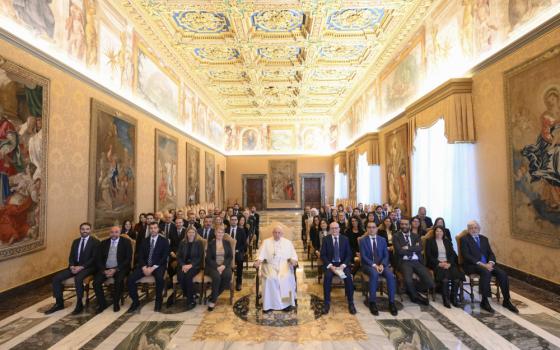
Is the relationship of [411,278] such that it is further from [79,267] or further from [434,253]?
[79,267]

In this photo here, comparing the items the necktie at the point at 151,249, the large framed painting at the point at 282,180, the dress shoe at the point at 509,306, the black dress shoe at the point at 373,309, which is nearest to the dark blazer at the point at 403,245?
the black dress shoe at the point at 373,309

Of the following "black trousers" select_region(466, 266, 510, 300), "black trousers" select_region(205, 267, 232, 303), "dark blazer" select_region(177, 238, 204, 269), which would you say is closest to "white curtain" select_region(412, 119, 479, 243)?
"black trousers" select_region(466, 266, 510, 300)

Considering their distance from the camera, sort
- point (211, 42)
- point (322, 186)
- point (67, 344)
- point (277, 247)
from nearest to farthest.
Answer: point (67, 344)
point (277, 247)
point (211, 42)
point (322, 186)

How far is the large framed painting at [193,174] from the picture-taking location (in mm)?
13945

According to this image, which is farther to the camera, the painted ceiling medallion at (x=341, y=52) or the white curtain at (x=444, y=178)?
the painted ceiling medallion at (x=341, y=52)

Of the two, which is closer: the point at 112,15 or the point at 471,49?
the point at 471,49

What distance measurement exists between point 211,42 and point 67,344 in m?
9.80

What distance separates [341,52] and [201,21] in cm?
564

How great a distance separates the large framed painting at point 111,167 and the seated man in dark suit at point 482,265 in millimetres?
8042

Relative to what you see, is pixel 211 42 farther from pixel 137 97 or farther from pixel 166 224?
pixel 166 224

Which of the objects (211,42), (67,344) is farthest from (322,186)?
(67,344)

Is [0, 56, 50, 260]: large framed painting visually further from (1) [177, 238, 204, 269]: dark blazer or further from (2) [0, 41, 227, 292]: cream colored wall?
(1) [177, 238, 204, 269]: dark blazer

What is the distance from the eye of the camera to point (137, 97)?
30.2 feet

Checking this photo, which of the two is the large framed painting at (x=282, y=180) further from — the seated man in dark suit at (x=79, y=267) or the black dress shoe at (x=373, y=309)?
the black dress shoe at (x=373, y=309)
